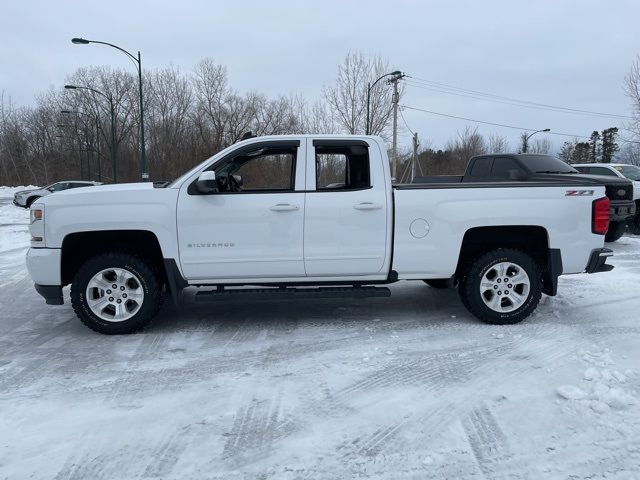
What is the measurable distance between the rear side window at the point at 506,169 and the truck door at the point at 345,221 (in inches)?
276

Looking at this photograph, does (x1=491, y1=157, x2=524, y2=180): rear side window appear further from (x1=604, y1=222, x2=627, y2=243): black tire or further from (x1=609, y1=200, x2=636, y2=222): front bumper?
(x1=604, y1=222, x2=627, y2=243): black tire

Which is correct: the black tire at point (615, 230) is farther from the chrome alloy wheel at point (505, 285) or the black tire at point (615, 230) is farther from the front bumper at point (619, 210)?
the chrome alloy wheel at point (505, 285)

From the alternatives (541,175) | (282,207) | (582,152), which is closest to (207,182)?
(282,207)

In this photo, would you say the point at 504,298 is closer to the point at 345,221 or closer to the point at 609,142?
the point at 345,221

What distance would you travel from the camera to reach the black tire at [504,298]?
5.25 metres

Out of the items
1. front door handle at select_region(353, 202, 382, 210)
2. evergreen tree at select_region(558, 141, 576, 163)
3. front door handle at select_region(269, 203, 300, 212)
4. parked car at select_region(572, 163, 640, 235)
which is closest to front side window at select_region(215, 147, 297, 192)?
front door handle at select_region(269, 203, 300, 212)

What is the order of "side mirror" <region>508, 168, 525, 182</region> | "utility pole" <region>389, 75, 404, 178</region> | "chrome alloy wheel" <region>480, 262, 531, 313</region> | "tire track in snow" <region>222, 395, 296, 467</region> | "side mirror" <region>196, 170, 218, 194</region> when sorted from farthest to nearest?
"utility pole" <region>389, 75, 404, 178</region> → "side mirror" <region>508, 168, 525, 182</region> → "chrome alloy wheel" <region>480, 262, 531, 313</region> → "side mirror" <region>196, 170, 218, 194</region> → "tire track in snow" <region>222, 395, 296, 467</region>

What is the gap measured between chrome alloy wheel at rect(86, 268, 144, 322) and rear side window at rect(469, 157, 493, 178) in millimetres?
9149

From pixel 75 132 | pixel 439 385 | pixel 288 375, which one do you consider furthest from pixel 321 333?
pixel 75 132

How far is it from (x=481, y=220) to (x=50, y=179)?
68.1m

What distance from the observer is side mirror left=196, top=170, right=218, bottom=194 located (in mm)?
4730

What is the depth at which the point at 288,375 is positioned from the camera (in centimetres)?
405

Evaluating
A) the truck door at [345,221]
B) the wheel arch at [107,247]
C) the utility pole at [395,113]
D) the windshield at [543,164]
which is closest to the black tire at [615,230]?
the windshield at [543,164]

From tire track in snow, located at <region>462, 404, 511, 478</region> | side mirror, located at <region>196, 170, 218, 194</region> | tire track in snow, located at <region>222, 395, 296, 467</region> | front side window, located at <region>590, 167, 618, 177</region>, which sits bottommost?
tire track in snow, located at <region>222, 395, 296, 467</region>
